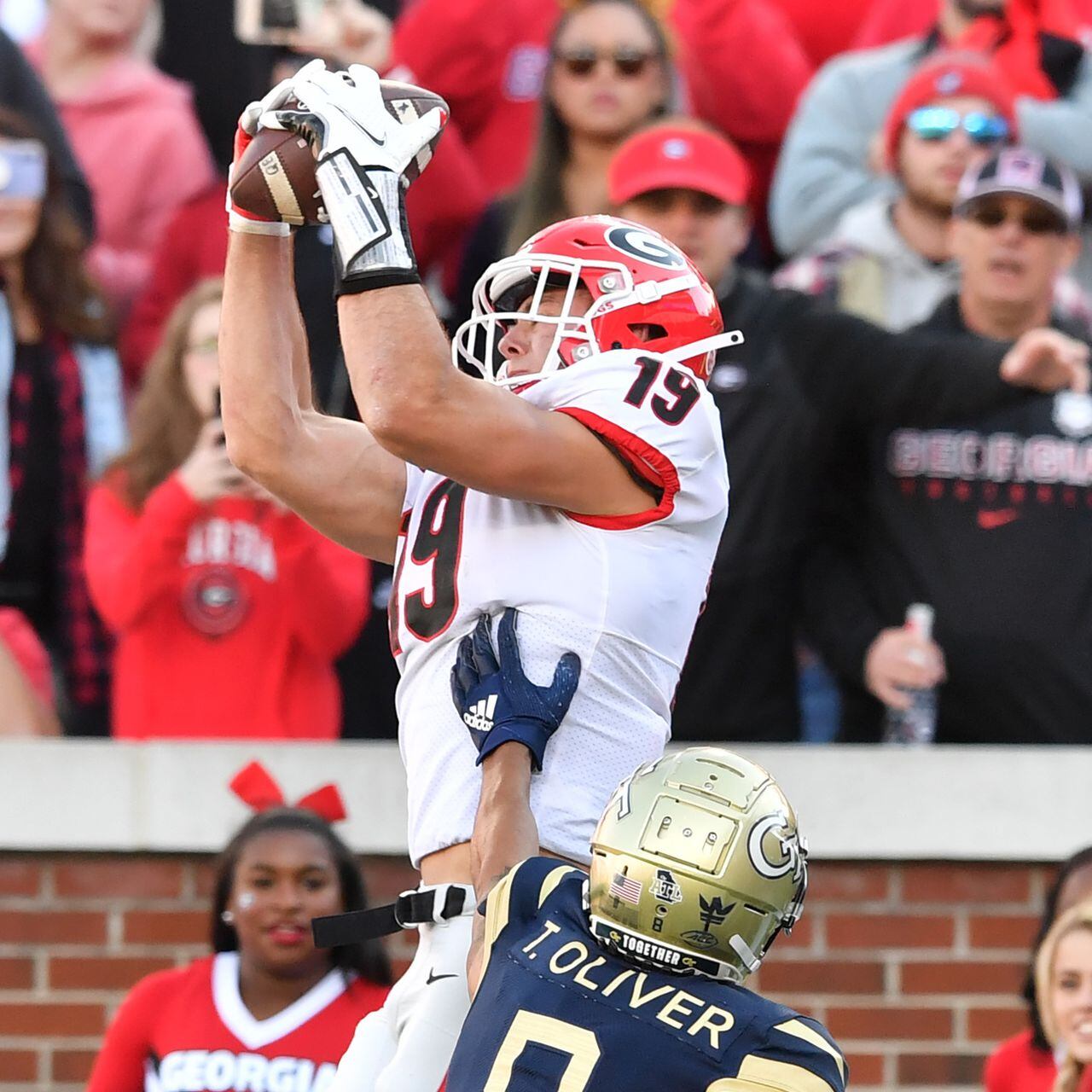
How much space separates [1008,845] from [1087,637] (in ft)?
1.79

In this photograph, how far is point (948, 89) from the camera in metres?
6.66

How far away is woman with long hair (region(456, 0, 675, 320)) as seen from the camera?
6625mm

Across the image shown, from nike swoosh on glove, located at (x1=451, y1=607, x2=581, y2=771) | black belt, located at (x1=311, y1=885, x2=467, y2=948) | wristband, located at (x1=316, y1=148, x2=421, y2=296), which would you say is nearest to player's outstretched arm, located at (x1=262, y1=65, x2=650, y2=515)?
wristband, located at (x1=316, y1=148, x2=421, y2=296)

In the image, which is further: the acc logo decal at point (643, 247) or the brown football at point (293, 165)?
the acc logo decal at point (643, 247)

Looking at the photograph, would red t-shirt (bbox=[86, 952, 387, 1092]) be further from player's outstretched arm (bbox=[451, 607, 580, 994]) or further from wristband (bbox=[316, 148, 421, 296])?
wristband (bbox=[316, 148, 421, 296])

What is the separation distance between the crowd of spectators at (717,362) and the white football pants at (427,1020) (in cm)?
255

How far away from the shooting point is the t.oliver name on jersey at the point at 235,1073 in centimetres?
513

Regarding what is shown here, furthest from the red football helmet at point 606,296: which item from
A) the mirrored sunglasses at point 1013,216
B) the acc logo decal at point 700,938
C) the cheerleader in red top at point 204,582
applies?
the mirrored sunglasses at point 1013,216

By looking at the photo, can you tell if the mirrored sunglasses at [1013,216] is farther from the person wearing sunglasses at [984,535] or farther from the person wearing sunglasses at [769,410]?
the person wearing sunglasses at [769,410]

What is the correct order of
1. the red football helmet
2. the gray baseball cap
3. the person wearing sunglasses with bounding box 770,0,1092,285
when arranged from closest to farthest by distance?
the red football helmet, the gray baseball cap, the person wearing sunglasses with bounding box 770,0,1092,285

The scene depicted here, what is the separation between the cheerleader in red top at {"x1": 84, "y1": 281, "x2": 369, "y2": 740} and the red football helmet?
2330mm

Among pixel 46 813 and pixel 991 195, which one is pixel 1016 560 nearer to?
pixel 991 195

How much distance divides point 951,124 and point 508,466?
A: 367 cm

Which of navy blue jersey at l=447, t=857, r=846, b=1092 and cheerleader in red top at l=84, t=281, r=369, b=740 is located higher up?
cheerleader in red top at l=84, t=281, r=369, b=740
